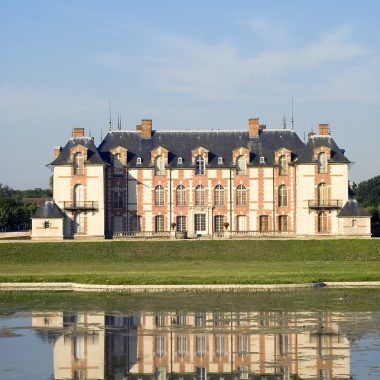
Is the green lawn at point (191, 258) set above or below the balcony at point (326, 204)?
below

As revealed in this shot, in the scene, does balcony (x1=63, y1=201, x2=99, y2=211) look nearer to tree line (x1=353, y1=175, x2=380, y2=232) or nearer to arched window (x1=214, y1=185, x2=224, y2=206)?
arched window (x1=214, y1=185, x2=224, y2=206)

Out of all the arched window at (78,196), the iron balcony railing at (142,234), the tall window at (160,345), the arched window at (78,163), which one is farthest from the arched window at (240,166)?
the tall window at (160,345)

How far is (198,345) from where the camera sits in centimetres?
2755

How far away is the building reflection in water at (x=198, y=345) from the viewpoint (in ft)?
80.0

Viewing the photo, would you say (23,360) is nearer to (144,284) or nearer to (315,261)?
(144,284)

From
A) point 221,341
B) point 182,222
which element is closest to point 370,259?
point 182,222

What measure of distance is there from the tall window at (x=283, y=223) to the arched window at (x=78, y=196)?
12.3 m

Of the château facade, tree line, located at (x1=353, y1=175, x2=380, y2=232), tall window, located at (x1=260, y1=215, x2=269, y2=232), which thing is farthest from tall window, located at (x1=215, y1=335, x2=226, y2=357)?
tree line, located at (x1=353, y1=175, x2=380, y2=232)

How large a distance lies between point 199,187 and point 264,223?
464cm

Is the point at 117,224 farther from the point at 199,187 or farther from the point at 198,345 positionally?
the point at 198,345

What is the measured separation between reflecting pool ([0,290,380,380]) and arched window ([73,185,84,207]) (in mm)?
24292

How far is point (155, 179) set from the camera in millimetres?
64312

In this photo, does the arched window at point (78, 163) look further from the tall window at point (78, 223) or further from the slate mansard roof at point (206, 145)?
the tall window at point (78, 223)

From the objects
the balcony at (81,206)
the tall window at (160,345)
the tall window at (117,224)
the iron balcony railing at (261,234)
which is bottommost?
the tall window at (160,345)
